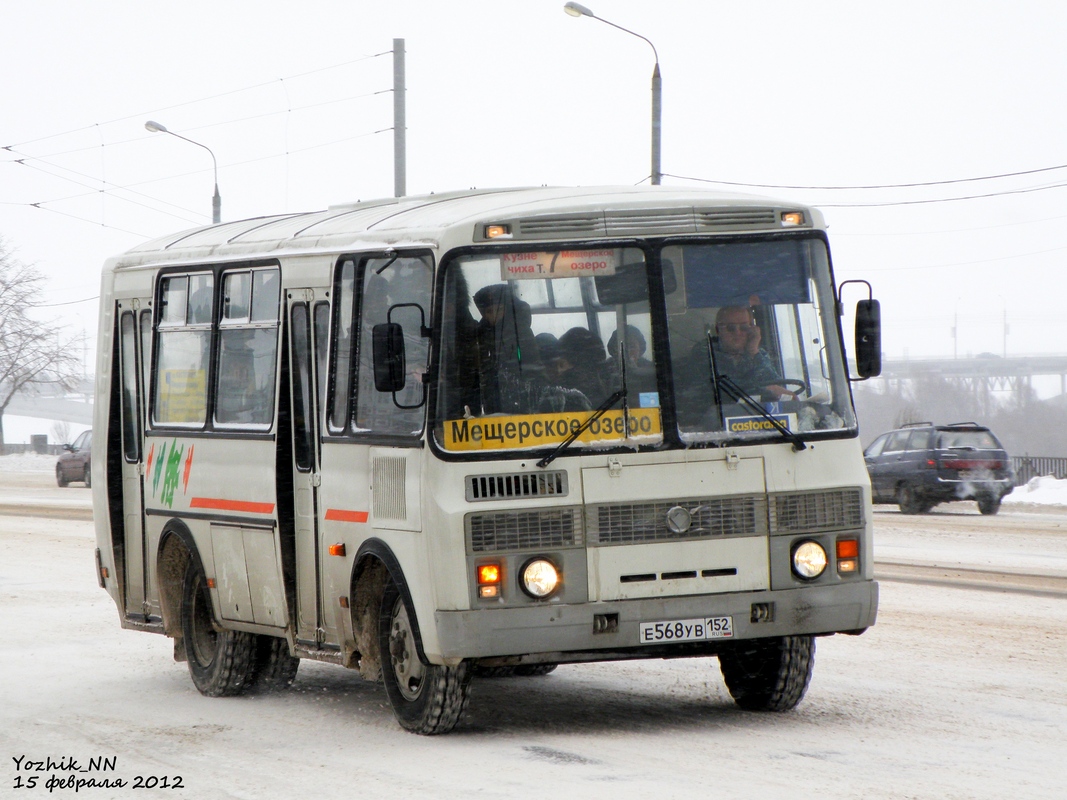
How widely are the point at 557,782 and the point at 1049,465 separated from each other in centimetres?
3447

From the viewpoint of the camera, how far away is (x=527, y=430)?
316 inches

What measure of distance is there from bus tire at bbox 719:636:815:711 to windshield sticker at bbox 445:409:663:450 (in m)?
1.35

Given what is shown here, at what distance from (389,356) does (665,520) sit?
156 centimetres

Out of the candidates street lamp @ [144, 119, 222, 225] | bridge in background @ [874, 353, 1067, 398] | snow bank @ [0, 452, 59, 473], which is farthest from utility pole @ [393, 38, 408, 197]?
bridge in background @ [874, 353, 1067, 398]

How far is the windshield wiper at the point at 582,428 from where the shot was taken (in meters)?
7.95

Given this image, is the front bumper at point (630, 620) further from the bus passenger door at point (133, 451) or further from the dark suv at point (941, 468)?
the dark suv at point (941, 468)

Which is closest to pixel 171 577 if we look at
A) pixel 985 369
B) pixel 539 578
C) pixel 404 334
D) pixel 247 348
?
pixel 247 348

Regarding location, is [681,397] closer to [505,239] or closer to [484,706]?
[505,239]

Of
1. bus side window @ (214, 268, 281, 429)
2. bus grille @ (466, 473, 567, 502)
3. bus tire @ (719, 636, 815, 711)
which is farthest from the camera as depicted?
bus side window @ (214, 268, 281, 429)

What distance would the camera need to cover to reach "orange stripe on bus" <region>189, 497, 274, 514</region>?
979 centimetres

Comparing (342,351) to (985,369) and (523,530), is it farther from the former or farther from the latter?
(985,369)

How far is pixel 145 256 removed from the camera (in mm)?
11633

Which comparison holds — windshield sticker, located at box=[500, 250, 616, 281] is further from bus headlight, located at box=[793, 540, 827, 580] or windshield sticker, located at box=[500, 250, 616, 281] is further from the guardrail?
the guardrail

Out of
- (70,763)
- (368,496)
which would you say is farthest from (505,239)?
(70,763)
